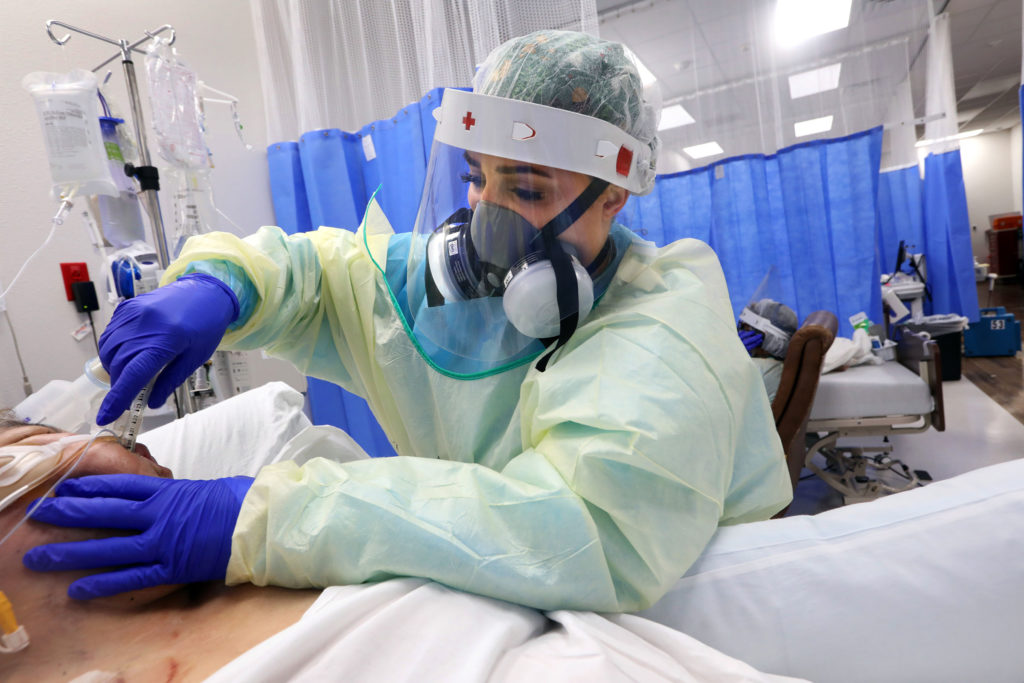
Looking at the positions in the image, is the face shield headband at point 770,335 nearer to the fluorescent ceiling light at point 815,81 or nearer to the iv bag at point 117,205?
the fluorescent ceiling light at point 815,81

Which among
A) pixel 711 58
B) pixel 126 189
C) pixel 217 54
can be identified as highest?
pixel 217 54

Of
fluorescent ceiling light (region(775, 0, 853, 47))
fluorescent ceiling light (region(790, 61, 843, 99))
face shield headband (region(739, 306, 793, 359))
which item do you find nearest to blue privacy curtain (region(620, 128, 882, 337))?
fluorescent ceiling light (region(790, 61, 843, 99))

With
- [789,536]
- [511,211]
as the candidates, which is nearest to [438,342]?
[511,211]

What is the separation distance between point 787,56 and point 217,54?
2.96 meters

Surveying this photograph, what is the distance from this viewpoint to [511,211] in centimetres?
81

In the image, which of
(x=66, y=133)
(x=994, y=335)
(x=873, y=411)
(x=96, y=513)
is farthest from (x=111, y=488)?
(x=994, y=335)

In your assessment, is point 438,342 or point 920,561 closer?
point 920,561

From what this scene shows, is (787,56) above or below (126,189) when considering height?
above

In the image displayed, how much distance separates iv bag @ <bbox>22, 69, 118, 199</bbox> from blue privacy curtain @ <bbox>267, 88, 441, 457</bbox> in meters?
0.92

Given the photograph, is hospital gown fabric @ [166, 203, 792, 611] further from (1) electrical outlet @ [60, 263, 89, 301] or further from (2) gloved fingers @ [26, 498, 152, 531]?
(1) electrical outlet @ [60, 263, 89, 301]

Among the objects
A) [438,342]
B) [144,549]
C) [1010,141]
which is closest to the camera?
[144,549]

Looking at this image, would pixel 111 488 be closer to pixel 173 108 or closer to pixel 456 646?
pixel 456 646

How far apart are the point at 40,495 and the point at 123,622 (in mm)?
186

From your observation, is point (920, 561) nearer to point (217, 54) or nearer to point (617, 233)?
point (617, 233)
